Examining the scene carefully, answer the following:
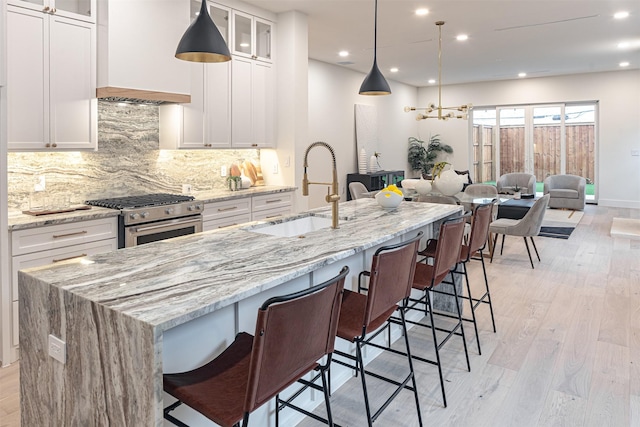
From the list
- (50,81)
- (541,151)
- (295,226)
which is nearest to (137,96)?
(50,81)

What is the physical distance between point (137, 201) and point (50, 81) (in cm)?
111

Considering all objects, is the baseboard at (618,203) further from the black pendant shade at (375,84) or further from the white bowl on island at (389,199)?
the white bowl on island at (389,199)

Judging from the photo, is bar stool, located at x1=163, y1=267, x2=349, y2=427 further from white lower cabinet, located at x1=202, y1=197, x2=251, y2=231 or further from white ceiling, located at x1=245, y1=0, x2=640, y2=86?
white ceiling, located at x1=245, y1=0, x2=640, y2=86

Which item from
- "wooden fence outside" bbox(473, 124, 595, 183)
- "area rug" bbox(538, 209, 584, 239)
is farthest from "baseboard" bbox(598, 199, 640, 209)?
"area rug" bbox(538, 209, 584, 239)

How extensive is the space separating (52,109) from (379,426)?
3136 millimetres

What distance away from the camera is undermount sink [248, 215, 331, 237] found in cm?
294

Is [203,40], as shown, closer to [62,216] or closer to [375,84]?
[62,216]

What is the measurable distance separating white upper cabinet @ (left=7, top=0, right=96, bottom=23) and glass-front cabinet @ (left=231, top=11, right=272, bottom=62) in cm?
151

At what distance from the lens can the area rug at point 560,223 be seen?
736 centimetres

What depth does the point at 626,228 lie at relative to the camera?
25.4ft

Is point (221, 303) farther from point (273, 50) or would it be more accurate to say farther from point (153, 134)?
point (273, 50)

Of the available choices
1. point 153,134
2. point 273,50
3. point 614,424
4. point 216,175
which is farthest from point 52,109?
point 614,424

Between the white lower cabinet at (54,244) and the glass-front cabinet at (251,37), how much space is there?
7.79ft

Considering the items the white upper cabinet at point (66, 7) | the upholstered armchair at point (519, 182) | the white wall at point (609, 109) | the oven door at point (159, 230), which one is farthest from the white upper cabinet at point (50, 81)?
the white wall at point (609, 109)
